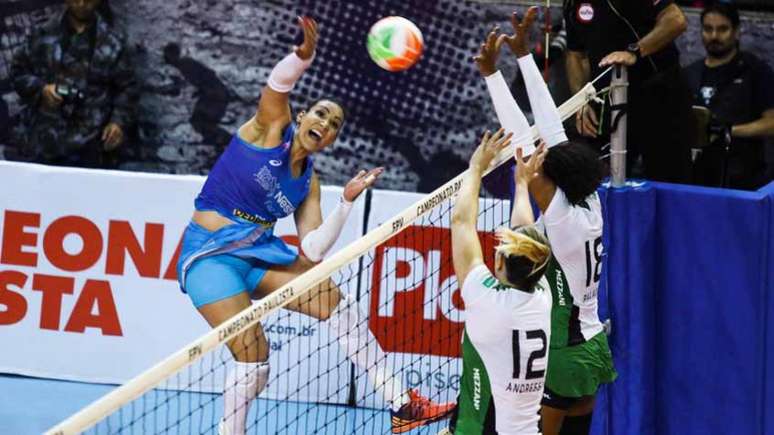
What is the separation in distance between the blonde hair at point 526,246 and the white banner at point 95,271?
12.7 feet

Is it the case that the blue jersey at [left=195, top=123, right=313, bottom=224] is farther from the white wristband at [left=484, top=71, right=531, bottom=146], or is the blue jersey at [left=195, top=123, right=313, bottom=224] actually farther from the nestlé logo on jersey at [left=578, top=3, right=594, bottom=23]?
the nestlé logo on jersey at [left=578, top=3, right=594, bottom=23]

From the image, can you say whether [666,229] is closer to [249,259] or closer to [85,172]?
[249,259]

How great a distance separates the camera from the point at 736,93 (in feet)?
32.6

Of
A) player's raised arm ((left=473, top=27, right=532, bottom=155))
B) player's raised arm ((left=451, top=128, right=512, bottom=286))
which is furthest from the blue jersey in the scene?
player's raised arm ((left=451, top=128, right=512, bottom=286))

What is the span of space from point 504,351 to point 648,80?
2840 mm

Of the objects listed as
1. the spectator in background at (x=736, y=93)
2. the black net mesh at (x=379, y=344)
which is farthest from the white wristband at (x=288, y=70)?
the spectator in background at (x=736, y=93)

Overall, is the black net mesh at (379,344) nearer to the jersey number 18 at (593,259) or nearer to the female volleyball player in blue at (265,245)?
the female volleyball player in blue at (265,245)

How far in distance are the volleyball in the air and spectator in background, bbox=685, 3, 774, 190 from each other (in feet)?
8.73

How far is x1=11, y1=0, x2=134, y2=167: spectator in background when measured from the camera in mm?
11000

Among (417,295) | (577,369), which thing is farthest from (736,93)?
(577,369)

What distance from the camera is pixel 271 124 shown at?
7.90 meters

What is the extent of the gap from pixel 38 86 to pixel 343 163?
7.97 feet

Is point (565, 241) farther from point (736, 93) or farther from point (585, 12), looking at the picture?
point (736, 93)

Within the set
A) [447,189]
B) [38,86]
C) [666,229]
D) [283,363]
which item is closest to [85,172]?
[38,86]
